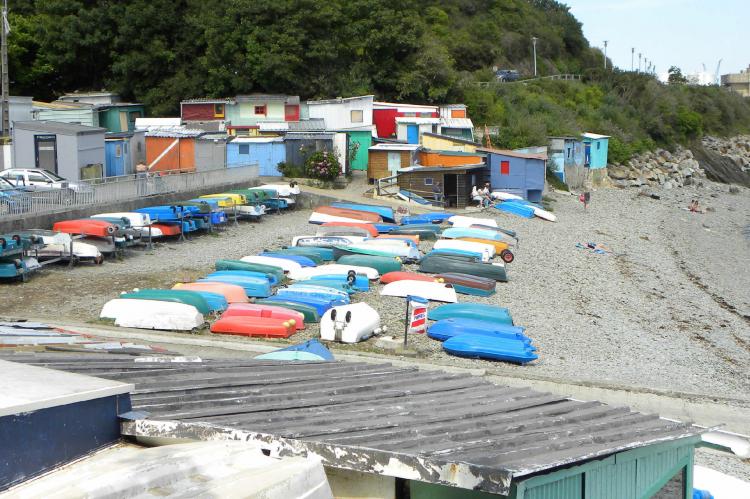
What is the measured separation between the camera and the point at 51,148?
3325cm

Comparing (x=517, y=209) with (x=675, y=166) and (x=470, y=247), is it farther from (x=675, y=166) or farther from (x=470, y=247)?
(x=675, y=166)

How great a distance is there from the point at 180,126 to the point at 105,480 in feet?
142

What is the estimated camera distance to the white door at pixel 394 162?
43219mm

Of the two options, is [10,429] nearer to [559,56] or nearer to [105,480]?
[105,480]

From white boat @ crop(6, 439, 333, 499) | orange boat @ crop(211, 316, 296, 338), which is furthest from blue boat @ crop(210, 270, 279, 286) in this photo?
white boat @ crop(6, 439, 333, 499)

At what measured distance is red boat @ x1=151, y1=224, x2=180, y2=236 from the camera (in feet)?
96.7

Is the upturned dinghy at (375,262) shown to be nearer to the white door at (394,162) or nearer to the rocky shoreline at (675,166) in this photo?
the white door at (394,162)

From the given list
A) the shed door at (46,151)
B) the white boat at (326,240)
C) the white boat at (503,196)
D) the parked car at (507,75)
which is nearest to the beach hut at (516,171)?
the white boat at (503,196)

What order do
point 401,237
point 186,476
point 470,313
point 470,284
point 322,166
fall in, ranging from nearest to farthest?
point 186,476 → point 470,313 → point 470,284 → point 401,237 → point 322,166

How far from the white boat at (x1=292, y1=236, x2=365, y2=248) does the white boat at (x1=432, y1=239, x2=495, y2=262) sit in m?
2.69

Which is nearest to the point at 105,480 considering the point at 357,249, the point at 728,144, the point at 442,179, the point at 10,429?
the point at 10,429

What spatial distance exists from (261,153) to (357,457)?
126 ft

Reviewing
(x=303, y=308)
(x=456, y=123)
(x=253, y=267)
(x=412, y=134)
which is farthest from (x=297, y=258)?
(x=456, y=123)

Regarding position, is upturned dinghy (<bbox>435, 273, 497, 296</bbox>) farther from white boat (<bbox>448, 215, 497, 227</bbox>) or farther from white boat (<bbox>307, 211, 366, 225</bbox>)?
white boat (<bbox>448, 215, 497, 227</bbox>)
